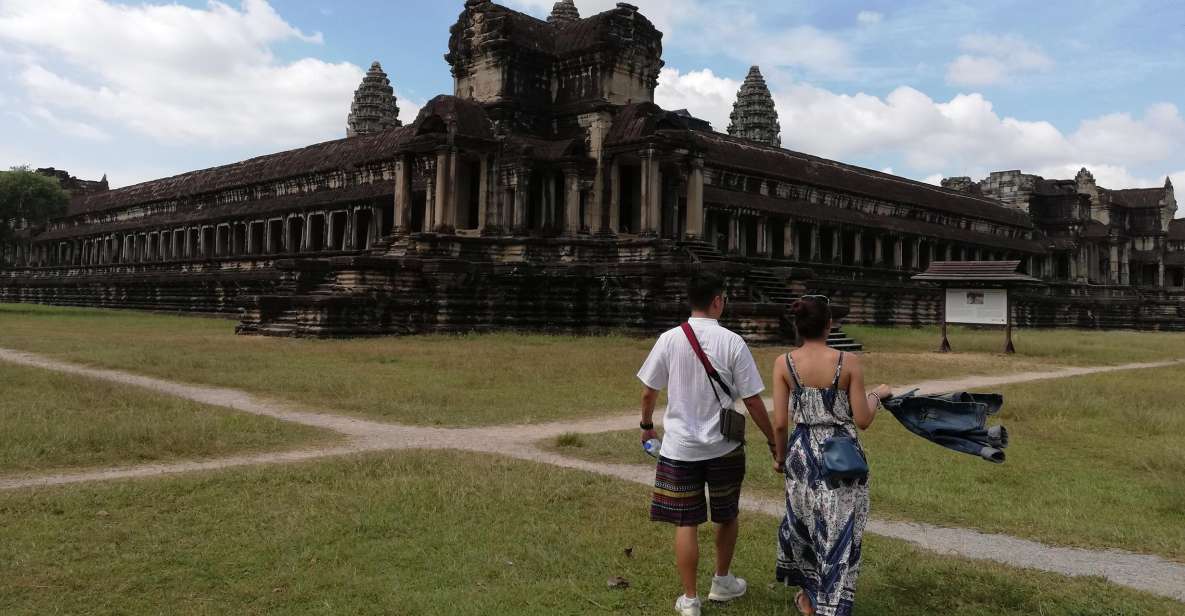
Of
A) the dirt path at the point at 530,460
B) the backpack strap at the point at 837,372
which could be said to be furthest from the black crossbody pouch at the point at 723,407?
the dirt path at the point at 530,460

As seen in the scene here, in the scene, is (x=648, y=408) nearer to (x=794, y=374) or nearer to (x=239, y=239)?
(x=794, y=374)

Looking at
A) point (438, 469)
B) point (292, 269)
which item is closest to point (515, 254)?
point (292, 269)

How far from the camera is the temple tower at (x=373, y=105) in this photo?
7725cm

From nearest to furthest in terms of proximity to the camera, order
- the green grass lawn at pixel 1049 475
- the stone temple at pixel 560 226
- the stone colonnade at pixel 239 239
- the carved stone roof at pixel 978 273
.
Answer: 1. the green grass lawn at pixel 1049 475
2. the carved stone roof at pixel 978 273
3. the stone temple at pixel 560 226
4. the stone colonnade at pixel 239 239

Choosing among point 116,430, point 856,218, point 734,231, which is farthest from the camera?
point 856,218

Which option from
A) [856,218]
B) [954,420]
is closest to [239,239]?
[856,218]

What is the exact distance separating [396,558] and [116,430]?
5639 mm

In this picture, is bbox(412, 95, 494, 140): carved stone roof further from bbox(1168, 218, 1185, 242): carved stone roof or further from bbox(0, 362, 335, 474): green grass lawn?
bbox(1168, 218, 1185, 242): carved stone roof

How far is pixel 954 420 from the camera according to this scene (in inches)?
193

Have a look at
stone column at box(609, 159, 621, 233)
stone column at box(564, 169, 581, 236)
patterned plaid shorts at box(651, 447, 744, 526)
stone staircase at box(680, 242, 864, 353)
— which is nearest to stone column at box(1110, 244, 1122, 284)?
stone staircase at box(680, 242, 864, 353)

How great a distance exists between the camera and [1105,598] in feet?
17.4

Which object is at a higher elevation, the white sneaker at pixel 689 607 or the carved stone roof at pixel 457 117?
the carved stone roof at pixel 457 117

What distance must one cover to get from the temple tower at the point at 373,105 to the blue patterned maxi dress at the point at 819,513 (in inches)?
2961

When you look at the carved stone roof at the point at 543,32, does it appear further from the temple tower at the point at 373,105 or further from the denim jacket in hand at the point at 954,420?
the temple tower at the point at 373,105
